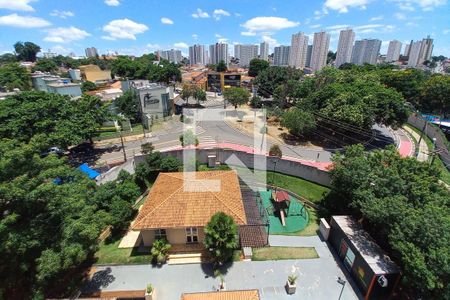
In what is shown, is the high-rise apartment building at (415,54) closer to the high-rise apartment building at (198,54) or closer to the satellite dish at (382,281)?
the high-rise apartment building at (198,54)

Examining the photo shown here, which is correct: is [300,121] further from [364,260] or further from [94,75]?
[94,75]

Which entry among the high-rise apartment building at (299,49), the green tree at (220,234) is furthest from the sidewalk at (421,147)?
the high-rise apartment building at (299,49)

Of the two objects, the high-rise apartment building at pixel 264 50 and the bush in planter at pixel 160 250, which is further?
the high-rise apartment building at pixel 264 50

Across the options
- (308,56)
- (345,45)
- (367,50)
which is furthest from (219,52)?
(367,50)

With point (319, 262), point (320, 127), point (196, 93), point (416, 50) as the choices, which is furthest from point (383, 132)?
point (416, 50)

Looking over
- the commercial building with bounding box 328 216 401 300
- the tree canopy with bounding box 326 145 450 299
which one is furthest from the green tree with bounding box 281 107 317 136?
the commercial building with bounding box 328 216 401 300

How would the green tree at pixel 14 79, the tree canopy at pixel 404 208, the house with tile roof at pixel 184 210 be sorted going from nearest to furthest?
→ the tree canopy at pixel 404 208, the house with tile roof at pixel 184 210, the green tree at pixel 14 79

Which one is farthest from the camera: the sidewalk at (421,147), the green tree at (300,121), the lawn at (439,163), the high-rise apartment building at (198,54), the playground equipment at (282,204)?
the high-rise apartment building at (198,54)

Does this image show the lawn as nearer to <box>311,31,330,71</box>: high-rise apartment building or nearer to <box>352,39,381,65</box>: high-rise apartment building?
<box>311,31,330,71</box>: high-rise apartment building
